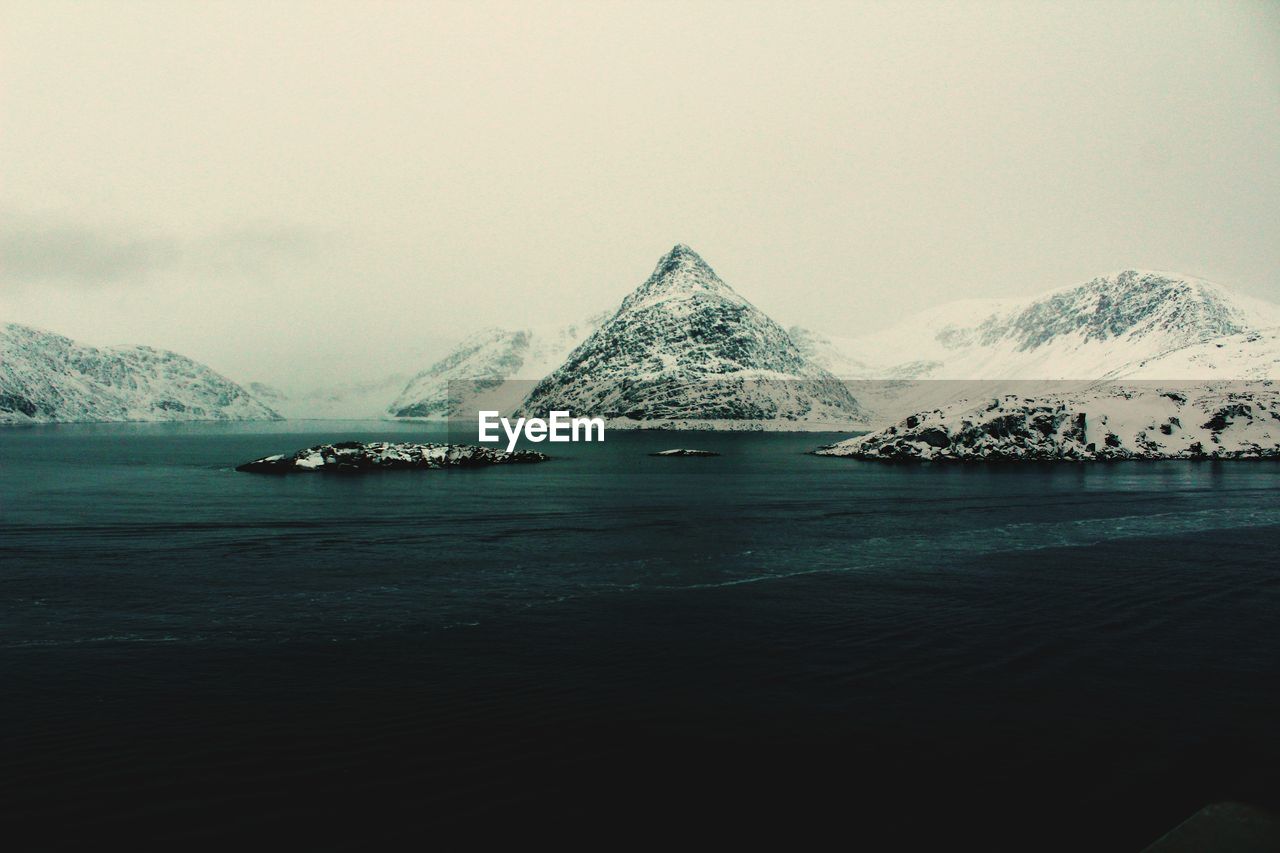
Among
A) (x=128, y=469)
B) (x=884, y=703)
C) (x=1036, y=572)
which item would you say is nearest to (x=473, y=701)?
(x=884, y=703)

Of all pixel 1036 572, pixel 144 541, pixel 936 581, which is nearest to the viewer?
pixel 936 581

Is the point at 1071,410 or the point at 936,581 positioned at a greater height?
the point at 1071,410

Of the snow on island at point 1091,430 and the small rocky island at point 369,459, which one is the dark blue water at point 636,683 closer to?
the small rocky island at point 369,459

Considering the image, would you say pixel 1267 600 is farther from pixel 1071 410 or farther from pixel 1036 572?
pixel 1071 410

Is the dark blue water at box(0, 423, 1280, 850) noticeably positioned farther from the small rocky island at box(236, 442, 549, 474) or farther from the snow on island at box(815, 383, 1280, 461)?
the snow on island at box(815, 383, 1280, 461)

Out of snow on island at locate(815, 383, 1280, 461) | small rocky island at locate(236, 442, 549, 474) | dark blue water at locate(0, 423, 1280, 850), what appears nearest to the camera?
dark blue water at locate(0, 423, 1280, 850)

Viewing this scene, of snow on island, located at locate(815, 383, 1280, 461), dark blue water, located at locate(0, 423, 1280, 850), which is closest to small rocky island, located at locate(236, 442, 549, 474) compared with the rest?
dark blue water, located at locate(0, 423, 1280, 850)

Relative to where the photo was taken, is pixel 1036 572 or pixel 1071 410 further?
pixel 1071 410
